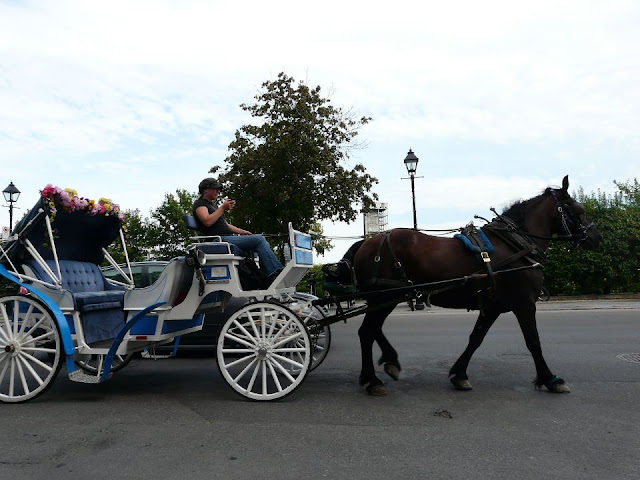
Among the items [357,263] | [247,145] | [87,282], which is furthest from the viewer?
[247,145]

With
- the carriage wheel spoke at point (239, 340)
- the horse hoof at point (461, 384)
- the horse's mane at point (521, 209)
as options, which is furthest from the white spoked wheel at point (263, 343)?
the horse's mane at point (521, 209)

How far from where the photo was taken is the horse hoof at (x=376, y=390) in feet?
17.9

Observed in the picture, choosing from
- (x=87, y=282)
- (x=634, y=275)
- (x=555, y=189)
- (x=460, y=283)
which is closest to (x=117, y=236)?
(x=87, y=282)

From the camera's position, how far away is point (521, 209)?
6.22 meters

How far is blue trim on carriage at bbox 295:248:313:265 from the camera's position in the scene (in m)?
5.65

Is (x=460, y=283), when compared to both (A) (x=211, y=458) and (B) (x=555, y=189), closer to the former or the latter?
(B) (x=555, y=189)

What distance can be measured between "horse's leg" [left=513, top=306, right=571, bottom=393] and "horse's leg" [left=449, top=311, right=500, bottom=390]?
35cm

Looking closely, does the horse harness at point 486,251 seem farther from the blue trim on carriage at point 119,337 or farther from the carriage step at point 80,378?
the carriage step at point 80,378

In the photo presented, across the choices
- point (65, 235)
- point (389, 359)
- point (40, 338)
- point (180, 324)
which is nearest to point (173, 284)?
point (180, 324)

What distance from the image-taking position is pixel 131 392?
5820 mm

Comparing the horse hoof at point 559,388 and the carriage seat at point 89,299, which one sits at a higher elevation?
the carriage seat at point 89,299

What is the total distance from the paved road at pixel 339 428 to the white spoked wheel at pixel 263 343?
229 millimetres

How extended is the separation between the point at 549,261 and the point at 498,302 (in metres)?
17.0

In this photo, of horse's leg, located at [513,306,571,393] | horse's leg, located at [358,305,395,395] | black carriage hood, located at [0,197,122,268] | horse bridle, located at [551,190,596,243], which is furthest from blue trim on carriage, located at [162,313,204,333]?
horse bridle, located at [551,190,596,243]
